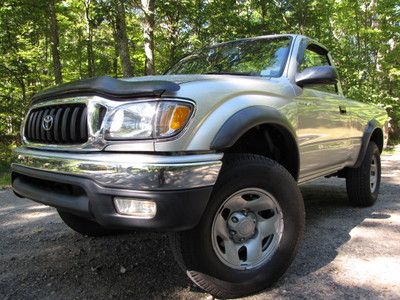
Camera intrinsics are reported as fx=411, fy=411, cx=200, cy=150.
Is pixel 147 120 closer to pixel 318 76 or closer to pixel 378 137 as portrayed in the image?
pixel 318 76

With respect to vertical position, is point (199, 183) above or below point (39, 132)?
below

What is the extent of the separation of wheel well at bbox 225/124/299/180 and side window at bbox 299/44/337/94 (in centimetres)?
74

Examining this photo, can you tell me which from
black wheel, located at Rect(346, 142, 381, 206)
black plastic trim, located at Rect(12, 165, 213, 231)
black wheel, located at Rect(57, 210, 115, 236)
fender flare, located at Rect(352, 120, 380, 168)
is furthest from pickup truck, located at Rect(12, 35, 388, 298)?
black wheel, located at Rect(346, 142, 381, 206)

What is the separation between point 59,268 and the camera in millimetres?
3115

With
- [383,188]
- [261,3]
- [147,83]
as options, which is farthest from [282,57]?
[261,3]

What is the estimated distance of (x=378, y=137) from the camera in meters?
5.46

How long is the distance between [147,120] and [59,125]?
0.72 metres

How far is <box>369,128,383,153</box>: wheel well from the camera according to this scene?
5.32 meters

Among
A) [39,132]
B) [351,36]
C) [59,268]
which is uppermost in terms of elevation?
[351,36]

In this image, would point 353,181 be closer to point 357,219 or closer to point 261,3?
point 357,219

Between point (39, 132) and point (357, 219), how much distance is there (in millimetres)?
3349

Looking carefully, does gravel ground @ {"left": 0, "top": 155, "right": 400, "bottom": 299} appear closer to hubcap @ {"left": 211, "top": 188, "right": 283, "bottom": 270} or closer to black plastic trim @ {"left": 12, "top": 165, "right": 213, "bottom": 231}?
hubcap @ {"left": 211, "top": 188, "right": 283, "bottom": 270}

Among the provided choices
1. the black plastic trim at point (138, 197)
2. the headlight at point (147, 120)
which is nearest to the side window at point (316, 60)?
the headlight at point (147, 120)

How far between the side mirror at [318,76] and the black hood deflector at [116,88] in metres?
1.43
